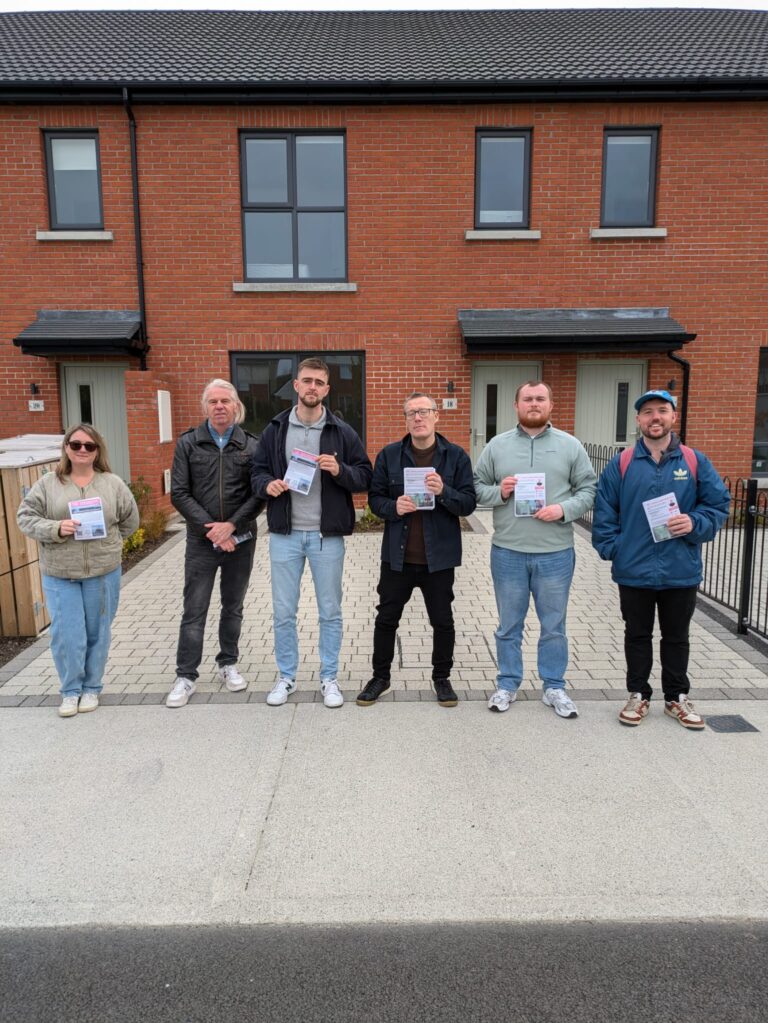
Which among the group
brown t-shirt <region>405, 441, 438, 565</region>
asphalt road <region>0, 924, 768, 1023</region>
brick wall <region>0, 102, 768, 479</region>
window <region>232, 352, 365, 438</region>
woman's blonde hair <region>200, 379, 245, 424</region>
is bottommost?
asphalt road <region>0, 924, 768, 1023</region>

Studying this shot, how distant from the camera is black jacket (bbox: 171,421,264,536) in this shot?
433 centimetres

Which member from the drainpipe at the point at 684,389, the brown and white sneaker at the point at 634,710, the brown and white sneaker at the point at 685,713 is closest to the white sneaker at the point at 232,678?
the brown and white sneaker at the point at 634,710

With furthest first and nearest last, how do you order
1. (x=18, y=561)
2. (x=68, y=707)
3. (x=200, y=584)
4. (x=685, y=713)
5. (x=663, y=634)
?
(x=18, y=561), (x=200, y=584), (x=68, y=707), (x=663, y=634), (x=685, y=713)

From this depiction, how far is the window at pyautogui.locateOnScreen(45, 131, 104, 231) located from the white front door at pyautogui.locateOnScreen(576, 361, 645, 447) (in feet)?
26.1

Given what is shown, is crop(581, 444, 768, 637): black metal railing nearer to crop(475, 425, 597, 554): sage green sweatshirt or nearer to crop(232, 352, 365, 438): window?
crop(475, 425, 597, 554): sage green sweatshirt

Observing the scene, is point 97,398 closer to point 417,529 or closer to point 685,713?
point 417,529

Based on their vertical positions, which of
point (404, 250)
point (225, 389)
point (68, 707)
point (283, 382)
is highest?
point (404, 250)

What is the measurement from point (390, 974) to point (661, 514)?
2.66 metres

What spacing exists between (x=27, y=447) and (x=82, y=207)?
586cm

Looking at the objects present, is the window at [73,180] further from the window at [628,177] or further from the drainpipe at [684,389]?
the drainpipe at [684,389]

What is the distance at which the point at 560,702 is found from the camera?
4.13 metres

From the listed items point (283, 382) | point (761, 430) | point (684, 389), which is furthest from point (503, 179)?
point (761, 430)

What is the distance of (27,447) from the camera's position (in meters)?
Answer: 6.36

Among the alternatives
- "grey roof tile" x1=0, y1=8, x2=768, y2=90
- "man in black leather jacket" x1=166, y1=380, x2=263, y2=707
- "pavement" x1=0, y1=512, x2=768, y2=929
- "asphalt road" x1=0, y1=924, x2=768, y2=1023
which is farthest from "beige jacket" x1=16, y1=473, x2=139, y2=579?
"grey roof tile" x1=0, y1=8, x2=768, y2=90
